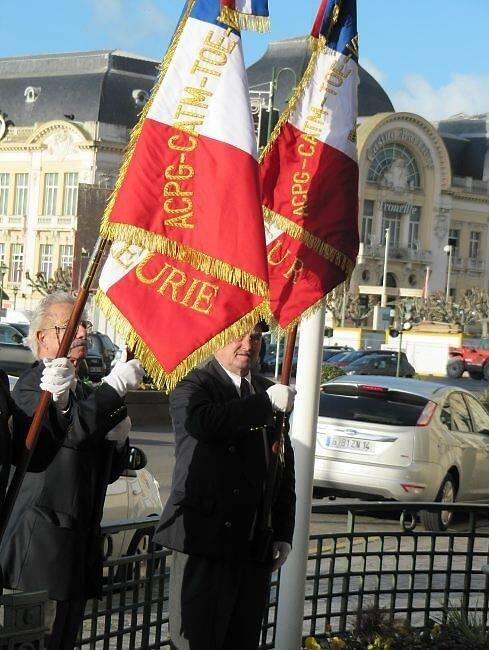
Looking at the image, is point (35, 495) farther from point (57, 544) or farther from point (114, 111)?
point (114, 111)

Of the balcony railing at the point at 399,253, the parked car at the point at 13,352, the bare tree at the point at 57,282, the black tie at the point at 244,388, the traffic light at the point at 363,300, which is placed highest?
the balcony railing at the point at 399,253

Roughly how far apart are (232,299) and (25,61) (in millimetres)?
95627

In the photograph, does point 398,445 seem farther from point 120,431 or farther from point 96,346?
point 96,346

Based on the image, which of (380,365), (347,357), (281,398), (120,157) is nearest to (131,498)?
(281,398)

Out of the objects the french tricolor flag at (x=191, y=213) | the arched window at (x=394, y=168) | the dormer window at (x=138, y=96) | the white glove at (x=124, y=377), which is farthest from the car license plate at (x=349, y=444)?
the arched window at (x=394, y=168)

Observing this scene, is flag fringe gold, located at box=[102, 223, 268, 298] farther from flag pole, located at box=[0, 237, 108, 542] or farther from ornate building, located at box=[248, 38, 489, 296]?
ornate building, located at box=[248, 38, 489, 296]

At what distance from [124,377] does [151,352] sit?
0.81 ft

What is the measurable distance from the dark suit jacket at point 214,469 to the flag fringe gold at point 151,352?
6.4 inches

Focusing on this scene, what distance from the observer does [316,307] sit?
5.93 m

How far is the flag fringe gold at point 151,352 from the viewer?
196 inches

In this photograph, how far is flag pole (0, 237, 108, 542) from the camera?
435 cm

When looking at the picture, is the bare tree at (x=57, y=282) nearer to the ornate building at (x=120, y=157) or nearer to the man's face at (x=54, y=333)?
the ornate building at (x=120, y=157)

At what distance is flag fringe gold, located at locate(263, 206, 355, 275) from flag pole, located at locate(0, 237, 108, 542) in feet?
4.60

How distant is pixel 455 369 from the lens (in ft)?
200
